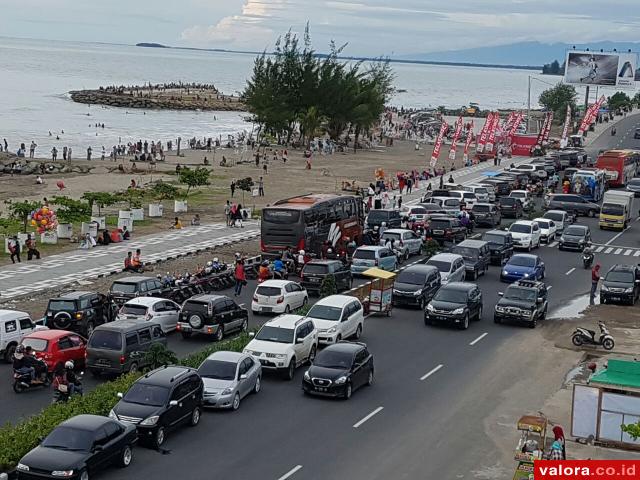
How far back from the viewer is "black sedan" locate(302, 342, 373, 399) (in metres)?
24.9

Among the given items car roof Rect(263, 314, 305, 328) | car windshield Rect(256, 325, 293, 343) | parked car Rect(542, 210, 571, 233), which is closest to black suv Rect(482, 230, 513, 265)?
parked car Rect(542, 210, 571, 233)

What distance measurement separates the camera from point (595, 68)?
129250 millimetres

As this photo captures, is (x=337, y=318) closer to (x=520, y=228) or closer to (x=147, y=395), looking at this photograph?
(x=147, y=395)

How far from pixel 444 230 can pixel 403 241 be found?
13.7 ft

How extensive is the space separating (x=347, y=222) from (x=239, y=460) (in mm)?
27660

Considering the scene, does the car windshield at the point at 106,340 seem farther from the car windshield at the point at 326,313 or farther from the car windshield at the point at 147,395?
the car windshield at the point at 326,313

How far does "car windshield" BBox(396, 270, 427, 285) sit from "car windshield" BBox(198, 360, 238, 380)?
45.9 ft

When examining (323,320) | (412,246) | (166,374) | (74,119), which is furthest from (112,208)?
(74,119)

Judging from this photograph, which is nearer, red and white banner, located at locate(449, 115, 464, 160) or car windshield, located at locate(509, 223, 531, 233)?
car windshield, located at locate(509, 223, 531, 233)

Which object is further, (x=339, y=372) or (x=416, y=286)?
(x=416, y=286)

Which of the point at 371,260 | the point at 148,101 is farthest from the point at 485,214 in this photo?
the point at 148,101

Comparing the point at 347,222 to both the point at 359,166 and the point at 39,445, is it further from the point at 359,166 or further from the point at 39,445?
the point at 359,166

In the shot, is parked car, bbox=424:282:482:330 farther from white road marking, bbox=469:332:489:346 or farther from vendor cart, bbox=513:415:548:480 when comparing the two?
vendor cart, bbox=513:415:548:480

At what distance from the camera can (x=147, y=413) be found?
21031mm
